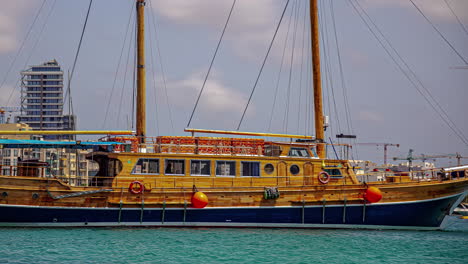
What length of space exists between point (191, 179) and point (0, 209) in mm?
8009

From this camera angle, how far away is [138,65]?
89.8 feet

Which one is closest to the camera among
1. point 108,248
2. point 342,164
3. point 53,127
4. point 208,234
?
point 108,248

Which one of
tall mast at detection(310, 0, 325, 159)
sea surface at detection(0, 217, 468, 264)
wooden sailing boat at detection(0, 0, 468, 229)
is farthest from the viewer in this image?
tall mast at detection(310, 0, 325, 159)

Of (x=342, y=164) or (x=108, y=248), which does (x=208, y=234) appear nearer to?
(x=108, y=248)

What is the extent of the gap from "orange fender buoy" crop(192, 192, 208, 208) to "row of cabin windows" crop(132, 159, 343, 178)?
4.61ft

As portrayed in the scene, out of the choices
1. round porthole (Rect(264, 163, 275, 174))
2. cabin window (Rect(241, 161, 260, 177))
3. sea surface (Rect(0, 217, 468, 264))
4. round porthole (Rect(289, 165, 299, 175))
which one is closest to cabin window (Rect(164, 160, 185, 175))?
sea surface (Rect(0, 217, 468, 264))

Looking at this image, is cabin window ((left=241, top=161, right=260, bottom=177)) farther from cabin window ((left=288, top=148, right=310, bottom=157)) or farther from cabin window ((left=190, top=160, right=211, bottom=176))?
cabin window ((left=288, top=148, right=310, bottom=157))

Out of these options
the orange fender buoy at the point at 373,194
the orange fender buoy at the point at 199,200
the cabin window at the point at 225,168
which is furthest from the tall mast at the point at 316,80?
the orange fender buoy at the point at 199,200

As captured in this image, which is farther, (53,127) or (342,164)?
(53,127)

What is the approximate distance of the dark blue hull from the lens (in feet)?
79.4

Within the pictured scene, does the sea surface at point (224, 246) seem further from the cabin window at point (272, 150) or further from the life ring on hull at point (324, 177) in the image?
the cabin window at point (272, 150)

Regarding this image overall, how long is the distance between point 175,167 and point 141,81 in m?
4.53

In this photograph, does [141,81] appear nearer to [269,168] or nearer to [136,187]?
[136,187]

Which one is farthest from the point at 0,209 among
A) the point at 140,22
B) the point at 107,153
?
the point at 140,22
